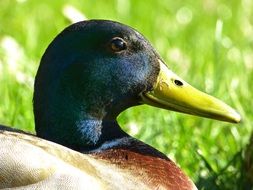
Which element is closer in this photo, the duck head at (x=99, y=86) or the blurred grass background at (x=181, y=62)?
the duck head at (x=99, y=86)

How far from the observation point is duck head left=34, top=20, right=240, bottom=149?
Answer: 445 cm

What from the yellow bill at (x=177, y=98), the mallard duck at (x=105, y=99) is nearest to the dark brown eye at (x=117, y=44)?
the mallard duck at (x=105, y=99)

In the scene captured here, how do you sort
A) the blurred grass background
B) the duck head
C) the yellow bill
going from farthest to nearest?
the blurred grass background < the yellow bill < the duck head

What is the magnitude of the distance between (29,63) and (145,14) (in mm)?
2026

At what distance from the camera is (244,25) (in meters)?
8.15

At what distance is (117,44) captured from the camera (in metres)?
4.50

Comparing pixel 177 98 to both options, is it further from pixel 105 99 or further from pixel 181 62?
pixel 181 62

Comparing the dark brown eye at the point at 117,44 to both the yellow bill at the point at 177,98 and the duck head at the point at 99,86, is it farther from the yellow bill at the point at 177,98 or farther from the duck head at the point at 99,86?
the yellow bill at the point at 177,98

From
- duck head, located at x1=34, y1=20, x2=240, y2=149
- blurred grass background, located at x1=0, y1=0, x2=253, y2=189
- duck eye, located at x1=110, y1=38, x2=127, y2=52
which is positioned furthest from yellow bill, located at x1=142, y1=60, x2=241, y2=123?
blurred grass background, located at x1=0, y1=0, x2=253, y2=189

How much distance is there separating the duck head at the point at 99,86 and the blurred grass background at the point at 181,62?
65 centimetres

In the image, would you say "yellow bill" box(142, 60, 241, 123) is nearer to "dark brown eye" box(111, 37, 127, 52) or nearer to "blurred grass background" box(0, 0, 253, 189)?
"dark brown eye" box(111, 37, 127, 52)

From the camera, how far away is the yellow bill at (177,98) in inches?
180

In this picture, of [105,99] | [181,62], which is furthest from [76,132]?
[181,62]

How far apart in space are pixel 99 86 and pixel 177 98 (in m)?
0.34
